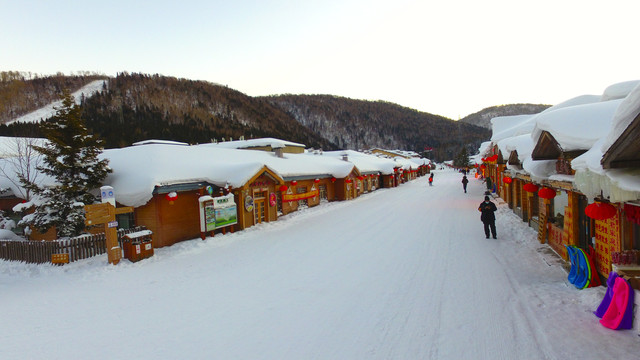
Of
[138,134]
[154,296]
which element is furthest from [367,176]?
[138,134]

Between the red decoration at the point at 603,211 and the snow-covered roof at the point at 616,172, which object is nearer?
the snow-covered roof at the point at 616,172

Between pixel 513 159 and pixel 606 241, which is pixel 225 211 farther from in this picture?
pixel 606 241

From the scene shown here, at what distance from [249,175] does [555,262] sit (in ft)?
39.4

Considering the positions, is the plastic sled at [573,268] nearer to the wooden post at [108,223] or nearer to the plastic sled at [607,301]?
the plastic sled at [607,301]

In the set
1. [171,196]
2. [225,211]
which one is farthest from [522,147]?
[171,196]

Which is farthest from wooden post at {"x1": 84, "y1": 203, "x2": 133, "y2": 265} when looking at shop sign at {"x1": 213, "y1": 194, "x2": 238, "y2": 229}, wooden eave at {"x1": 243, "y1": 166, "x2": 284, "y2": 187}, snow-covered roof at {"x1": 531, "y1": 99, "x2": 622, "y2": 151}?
snow-covered roof at {"x1": 531, "y1": 99, "x2": 622, "y2": 151}

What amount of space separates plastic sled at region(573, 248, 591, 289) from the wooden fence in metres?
13.4

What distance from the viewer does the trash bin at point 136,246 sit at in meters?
10.6

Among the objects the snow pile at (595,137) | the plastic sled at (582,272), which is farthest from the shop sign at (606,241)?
the snow pile at (595,137)

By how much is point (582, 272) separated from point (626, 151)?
4.46 m

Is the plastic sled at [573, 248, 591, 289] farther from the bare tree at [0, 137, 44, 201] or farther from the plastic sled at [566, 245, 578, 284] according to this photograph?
the bare tree at [0, 137, 44, 201]

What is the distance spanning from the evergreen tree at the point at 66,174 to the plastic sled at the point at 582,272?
1542cm

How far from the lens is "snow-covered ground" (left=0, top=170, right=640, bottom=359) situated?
5016 millimetres

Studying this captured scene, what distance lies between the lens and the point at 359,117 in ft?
535
